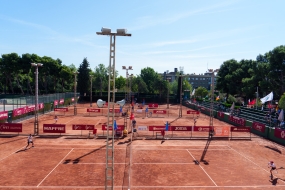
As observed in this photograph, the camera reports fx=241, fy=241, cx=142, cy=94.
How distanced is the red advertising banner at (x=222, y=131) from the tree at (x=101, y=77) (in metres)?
74.2

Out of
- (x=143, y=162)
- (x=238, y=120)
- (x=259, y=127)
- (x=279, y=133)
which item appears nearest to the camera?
(x=143, y=162)

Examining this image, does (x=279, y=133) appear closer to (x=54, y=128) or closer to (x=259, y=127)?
(x=259, y=127)

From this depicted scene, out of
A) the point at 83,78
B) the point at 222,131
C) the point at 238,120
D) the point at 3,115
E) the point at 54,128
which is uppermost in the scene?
the point at 83,78

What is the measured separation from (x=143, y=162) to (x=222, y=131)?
15.7m

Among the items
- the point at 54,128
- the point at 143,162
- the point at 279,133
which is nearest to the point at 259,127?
the point at 279,133

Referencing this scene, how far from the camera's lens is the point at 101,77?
10919 cm

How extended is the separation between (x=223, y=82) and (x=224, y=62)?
7170 mm

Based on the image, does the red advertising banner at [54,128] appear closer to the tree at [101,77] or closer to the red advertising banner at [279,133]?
the red advertising banner at [279,133]

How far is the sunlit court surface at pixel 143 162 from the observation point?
1722 cm

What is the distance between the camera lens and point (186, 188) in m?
16.5

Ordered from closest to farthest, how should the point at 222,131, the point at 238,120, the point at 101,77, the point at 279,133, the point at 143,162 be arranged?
the point at 143,162 < the point at 279,133 < the point at 222,131 < the point at 238,120 < the point at 101,77

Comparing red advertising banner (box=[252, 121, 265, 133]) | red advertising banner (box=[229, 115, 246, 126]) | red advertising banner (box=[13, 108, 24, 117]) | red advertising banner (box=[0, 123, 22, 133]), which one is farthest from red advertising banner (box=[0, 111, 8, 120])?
red advertising banner (box=[252, 121, 265, 133])

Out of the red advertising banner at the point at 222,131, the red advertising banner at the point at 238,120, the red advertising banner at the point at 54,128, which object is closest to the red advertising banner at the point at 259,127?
the red advertising banner at the point at 238,120

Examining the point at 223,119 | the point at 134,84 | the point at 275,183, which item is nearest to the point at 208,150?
the point at 275,183
